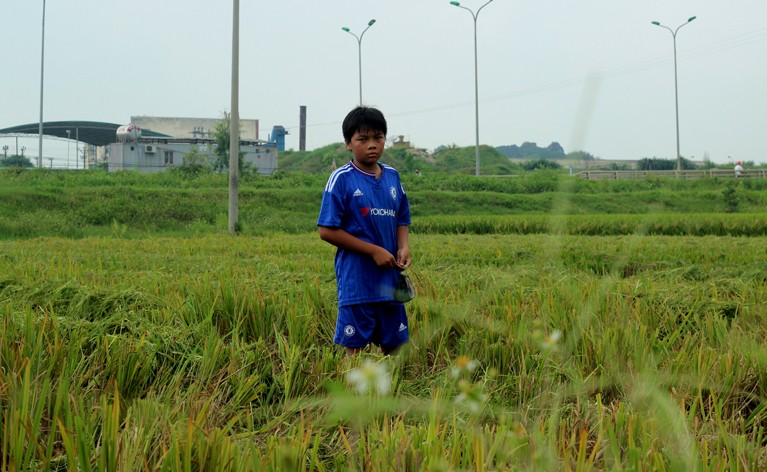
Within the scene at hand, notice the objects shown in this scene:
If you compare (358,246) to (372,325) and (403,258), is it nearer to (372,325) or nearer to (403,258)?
(403,258)

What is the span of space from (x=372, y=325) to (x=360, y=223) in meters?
0.40

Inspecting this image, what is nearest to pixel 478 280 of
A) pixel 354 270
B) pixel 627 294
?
pixel 627 294

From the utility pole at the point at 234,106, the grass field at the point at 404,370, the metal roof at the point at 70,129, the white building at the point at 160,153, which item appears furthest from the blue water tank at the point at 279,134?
the grass field at the point at 404,370

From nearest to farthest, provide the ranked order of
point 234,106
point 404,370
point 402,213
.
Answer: point 404,370, point 402,213, point 234,106

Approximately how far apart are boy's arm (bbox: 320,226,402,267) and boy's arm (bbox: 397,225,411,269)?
0.07m

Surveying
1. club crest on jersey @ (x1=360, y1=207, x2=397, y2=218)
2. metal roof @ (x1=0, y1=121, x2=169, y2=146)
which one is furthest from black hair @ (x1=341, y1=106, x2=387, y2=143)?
metal roof @ (x1=0, y1=121, x2=169, y2=146)

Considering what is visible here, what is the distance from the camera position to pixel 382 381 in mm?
749

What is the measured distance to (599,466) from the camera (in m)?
1.56

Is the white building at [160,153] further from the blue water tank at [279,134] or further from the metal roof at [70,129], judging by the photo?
the blue water tank at [279,134]

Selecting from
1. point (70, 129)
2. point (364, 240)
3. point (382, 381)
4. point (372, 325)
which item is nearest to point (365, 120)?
point (364, 240)

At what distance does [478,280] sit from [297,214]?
12958 millimetres

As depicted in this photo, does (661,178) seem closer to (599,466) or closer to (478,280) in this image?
(478,280)

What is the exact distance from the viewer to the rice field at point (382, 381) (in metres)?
1.40

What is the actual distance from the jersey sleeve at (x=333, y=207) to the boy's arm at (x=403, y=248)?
0.28 meters
